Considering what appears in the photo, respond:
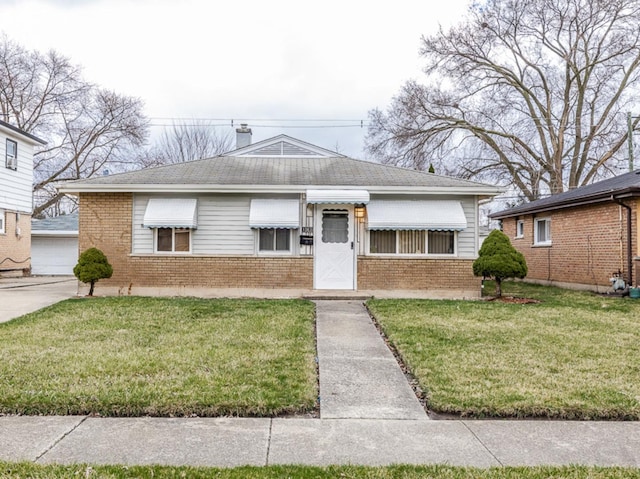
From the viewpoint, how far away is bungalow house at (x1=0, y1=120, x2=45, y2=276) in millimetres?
19484

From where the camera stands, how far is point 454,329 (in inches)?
320

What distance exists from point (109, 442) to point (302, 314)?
594 centimetres

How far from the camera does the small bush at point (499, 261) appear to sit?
456 inches

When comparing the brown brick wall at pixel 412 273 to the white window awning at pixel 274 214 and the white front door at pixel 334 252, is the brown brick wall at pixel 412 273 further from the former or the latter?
the white window awning at pixel 274 214

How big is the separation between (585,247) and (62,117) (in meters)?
29.8

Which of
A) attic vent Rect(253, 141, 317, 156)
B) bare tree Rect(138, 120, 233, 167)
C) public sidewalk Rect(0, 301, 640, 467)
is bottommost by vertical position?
public sidewalk Rect(0, 301, 640, 467)

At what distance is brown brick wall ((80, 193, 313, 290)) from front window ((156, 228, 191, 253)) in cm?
24

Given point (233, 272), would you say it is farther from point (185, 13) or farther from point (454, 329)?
point (185, 13)

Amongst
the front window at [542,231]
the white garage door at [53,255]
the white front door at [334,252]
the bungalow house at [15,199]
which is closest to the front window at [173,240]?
the white front door at [334,252]

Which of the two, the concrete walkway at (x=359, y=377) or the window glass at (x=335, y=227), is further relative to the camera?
the window glass at (x=335, y=227)

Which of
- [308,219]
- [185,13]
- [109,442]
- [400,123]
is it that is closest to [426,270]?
[308,219]

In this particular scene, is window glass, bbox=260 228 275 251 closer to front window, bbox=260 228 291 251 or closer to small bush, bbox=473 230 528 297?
front window, bbox=260 228 291 251

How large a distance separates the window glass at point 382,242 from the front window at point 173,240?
491 cm

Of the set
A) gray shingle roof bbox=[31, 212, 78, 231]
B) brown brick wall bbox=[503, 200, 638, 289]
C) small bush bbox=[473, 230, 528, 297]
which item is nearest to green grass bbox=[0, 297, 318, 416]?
small bush bbox=[473, 230, 528, 297]
